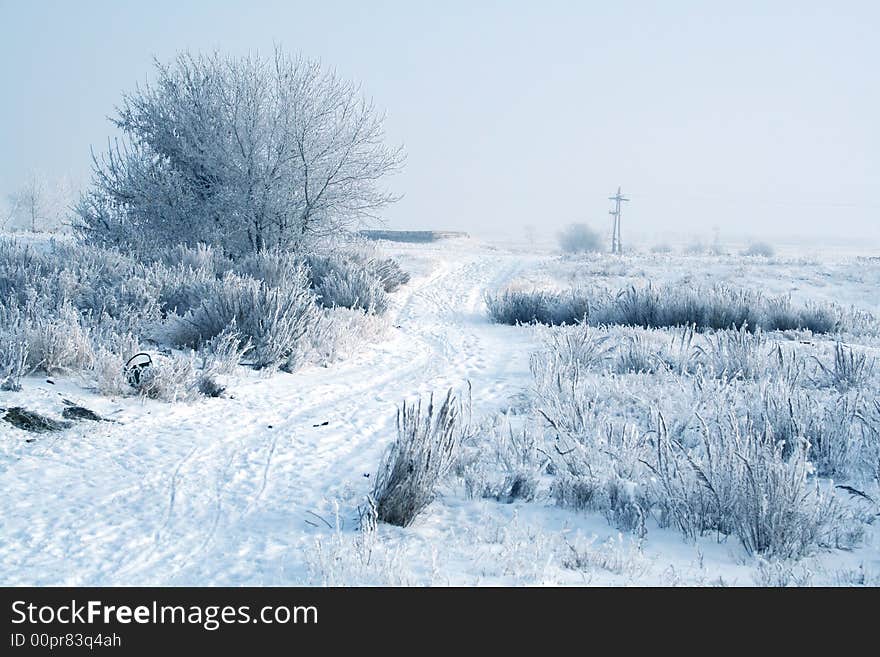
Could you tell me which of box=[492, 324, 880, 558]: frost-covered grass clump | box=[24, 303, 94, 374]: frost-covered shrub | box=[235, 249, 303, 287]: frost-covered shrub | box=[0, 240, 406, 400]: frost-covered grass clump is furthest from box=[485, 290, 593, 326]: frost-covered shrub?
box=[24, 303, 94, 374]: frost-covered shrub

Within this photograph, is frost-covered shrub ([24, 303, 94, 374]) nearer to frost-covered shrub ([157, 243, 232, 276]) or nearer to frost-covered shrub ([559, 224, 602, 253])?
frost-covered shrub ([157, 243, 232, 276])

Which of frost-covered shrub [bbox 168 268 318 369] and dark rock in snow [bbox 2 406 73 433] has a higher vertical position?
frost-covered shrub [bbox 168 268 318 369]

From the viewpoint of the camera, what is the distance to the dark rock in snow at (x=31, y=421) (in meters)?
4.44

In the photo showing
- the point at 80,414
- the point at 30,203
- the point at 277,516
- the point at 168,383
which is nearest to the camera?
the point at 277,516

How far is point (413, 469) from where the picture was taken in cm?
360

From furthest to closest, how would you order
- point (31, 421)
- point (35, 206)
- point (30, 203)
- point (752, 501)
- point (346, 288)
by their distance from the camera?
point (35, 206), point (30, 203), point (346, 288), point (31, 421), point (752, 501)

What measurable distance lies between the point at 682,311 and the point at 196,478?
37.1 feet

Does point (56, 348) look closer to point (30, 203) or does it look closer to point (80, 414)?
point (80, 414)

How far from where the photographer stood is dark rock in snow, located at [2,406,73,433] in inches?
175

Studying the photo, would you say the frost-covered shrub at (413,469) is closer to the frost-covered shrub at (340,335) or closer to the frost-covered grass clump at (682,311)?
the frost-covered shrub at (340,335)

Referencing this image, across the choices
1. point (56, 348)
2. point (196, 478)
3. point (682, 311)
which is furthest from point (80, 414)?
point (682, 311)

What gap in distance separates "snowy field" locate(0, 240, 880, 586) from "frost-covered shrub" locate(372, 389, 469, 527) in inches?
4.3

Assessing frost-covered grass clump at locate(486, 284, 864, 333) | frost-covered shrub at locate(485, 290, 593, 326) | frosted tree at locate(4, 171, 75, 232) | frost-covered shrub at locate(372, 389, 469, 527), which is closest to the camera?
frost-covered shrub at locate(372, 389, 469, 527)
